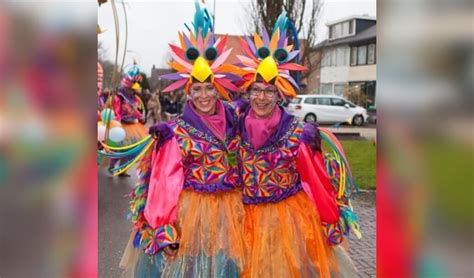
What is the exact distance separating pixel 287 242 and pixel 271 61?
1.19 meters

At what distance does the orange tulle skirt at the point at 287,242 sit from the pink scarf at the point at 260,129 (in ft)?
1.39

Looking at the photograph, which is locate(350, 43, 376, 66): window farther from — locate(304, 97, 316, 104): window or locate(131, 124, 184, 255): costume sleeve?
locate(131, 124, 184, 255): costume sleeve

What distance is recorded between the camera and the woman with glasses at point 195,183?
9.22ft

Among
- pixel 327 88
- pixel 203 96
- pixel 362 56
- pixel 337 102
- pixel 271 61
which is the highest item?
pixel 362 56

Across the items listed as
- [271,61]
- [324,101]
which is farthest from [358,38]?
→ [271,61]

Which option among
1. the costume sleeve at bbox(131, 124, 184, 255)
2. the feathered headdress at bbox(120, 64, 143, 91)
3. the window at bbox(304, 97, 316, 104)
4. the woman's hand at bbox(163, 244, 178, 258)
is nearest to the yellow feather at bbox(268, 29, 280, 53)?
the costume sleeve at bbox(131, 124, 184, 255)

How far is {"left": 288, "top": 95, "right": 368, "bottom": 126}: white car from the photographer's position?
21656mm

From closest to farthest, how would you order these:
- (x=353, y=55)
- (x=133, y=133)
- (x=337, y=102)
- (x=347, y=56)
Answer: (x=133, y=133) < (x=337, y=102) < (x=353, y=55) < (x=347, y=56)

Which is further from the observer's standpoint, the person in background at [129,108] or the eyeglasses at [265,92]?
the person in background at [129,108]

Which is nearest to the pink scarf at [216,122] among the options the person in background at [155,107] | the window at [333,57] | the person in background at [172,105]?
the person in background at [155,107]

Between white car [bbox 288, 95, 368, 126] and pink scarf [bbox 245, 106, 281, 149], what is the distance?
→ 18496mm

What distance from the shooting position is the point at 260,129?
302 cm

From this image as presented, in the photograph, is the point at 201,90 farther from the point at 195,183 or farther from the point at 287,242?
the point at 287,242

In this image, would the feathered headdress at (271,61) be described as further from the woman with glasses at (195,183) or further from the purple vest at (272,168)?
the purple vest at (272,168)
